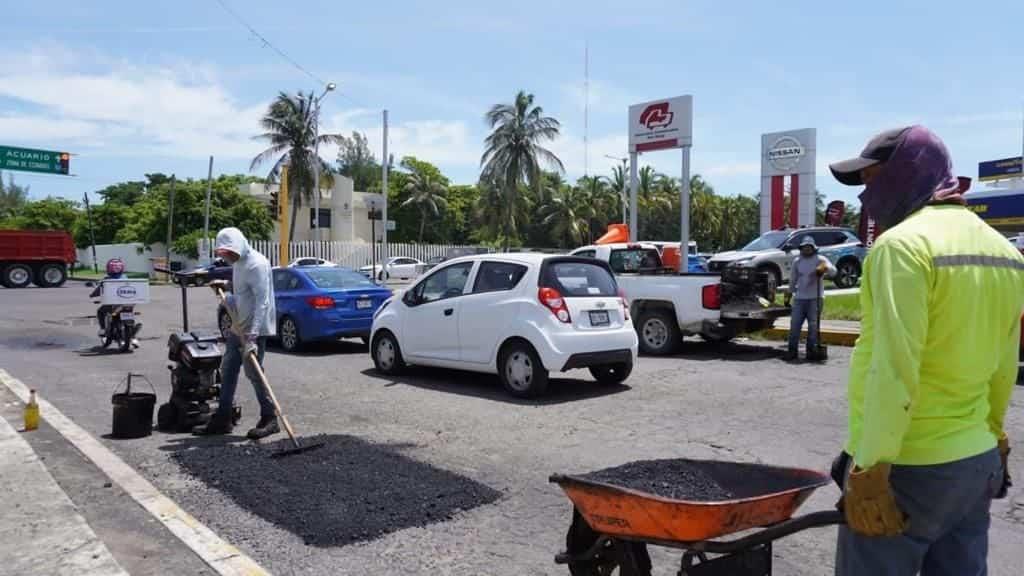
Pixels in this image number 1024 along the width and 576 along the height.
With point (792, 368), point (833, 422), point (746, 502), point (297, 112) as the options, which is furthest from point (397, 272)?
point (746, 502)

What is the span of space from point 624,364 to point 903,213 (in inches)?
279

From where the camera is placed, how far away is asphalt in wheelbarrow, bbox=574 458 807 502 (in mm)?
3096

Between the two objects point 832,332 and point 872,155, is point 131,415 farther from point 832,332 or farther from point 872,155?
point 832,332

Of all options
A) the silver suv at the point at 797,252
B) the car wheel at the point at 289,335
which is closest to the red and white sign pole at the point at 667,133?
the silver suv at the point at 797,252

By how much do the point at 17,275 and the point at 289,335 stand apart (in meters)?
27.6

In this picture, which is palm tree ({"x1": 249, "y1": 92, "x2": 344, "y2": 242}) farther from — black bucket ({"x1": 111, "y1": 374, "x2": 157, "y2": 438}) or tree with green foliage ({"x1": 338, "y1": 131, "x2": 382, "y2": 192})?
black bucket ({"x1": 111, "y1": 374, "x2": 157, "y2": 438})

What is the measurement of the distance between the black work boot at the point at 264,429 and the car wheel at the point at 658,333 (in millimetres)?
6861

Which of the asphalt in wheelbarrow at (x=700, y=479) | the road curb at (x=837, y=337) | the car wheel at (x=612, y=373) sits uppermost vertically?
the asphalt in wheelbarrow at (x=700, y=479)

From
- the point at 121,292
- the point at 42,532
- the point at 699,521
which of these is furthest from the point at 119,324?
the point at 699,521

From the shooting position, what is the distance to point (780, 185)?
101ft

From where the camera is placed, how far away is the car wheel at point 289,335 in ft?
42.5

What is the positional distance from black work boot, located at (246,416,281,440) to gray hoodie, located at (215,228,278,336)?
0.77 meters

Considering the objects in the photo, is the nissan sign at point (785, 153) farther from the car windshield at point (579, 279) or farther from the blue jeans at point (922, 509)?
the blue jeans at point (922, 509)

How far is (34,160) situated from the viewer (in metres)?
37.8
